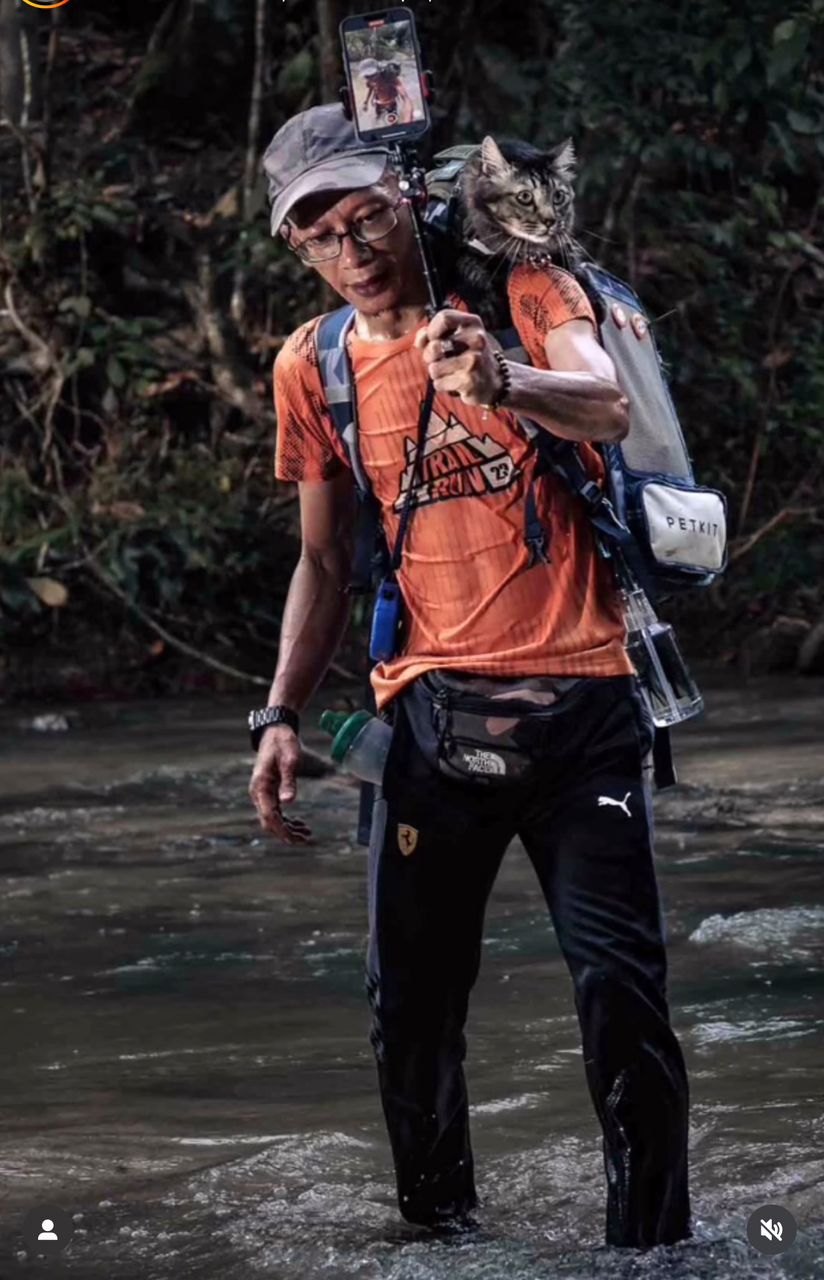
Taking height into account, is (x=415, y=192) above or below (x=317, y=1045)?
above

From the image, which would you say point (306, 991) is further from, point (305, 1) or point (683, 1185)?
point (305, 1)

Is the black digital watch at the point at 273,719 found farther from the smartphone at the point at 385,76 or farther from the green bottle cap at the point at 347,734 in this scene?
the smartphone at the point at 385,76

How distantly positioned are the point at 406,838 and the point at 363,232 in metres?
1.06

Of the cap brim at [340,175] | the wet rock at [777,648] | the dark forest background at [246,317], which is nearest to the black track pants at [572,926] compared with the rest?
the cap brim at [340,175]

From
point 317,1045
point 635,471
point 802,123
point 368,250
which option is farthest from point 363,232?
point 802,123

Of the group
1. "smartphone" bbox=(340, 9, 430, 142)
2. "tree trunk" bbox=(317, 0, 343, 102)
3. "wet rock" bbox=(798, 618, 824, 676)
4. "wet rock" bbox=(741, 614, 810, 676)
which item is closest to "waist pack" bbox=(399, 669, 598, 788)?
"smartphone" bbox=(340, 9, 430, 142)

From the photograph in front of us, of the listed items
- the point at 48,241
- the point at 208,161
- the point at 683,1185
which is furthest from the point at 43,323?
the point at 683,1185

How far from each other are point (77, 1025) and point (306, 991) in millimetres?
667

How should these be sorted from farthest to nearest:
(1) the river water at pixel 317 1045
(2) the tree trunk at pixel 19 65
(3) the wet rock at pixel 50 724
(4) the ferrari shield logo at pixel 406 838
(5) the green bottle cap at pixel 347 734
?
(2) the tree trunk at pixel 19 65
(3) the wet rock at pixel 50 724
(1) the river water at pixel 317 1045
(5) the green bottle cap at pixel 347 734
(4) the ferrari shield logo at pixel 406 838

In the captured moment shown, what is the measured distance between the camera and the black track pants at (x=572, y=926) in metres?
4.21

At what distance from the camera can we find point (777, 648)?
13.3m

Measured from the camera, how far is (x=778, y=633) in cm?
1335

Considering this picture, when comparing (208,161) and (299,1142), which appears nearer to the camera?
(299,1142)

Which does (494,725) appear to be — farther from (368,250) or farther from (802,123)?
(802,123)
